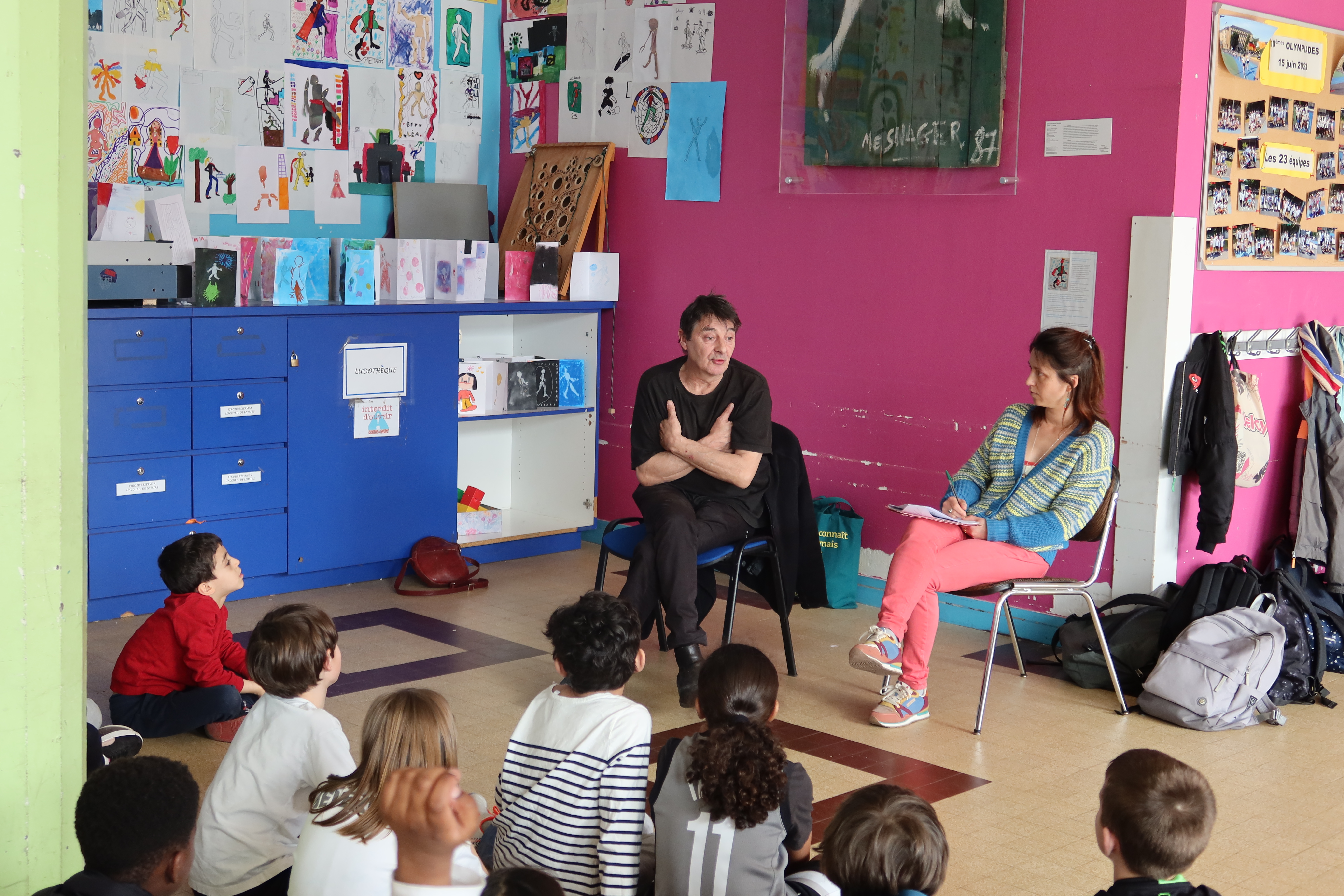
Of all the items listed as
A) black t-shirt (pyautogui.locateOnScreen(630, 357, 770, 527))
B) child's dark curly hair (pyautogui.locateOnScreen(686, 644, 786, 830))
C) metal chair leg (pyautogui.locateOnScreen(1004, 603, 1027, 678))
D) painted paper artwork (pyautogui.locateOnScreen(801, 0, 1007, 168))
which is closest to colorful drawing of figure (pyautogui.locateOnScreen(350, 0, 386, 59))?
painted paper artwork (pyautogui.locateOnScreen(801, 0, 1007, 168))

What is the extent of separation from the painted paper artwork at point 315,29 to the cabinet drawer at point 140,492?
2.01 m

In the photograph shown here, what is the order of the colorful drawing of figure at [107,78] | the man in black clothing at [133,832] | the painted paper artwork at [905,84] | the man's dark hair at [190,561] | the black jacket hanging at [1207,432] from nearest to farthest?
the man in black clothing at [133,832] < the man's dark hair at [190,561] < the black jacket hanging at [1207,432] < the painted paper artwork at [905,84] < the colorful drawing of figure at [107,78]

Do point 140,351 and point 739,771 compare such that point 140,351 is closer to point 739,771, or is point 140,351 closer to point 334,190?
point 334,190

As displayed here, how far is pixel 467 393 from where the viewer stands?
5684 mm

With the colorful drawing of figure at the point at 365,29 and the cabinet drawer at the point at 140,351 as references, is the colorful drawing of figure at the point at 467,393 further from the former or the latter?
the colorful drawing of figure at the point at 365,29

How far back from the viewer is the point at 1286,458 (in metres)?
5.08

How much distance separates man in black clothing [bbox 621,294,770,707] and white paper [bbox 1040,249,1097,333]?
106 centimetres

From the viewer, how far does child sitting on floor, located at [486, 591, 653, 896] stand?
7.36 feet

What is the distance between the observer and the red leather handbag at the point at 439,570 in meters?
5.27

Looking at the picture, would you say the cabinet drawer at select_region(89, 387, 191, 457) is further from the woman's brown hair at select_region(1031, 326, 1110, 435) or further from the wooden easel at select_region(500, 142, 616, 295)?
the woman's brown hair at select_region(1031, 326, 1110, 435)

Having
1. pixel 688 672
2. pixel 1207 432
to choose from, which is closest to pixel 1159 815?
pixel 688 672

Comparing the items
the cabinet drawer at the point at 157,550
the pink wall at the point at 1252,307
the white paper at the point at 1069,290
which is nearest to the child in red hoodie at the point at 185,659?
the cabinet drawer at the point at 157,550

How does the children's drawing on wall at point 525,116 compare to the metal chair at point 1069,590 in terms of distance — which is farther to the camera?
the children's drawing on wall at point 525,116

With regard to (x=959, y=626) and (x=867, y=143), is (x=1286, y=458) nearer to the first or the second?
(x=959, y=626)
